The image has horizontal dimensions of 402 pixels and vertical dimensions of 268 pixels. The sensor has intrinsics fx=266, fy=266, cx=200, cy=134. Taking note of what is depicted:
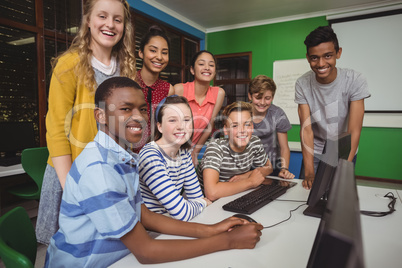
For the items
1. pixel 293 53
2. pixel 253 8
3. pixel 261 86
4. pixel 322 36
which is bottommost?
pixel 261 86

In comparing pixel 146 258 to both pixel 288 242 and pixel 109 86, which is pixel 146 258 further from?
pixel 109 86

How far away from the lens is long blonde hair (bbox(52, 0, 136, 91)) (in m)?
1.12

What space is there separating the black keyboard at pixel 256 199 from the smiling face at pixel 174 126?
41 centimetres

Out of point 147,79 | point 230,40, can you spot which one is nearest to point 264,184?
point 147,79

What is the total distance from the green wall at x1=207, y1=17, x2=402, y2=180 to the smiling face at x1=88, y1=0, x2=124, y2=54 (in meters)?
4.14

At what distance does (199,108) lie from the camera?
7.38 ft

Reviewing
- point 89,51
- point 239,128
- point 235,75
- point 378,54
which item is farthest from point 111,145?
point 235,75

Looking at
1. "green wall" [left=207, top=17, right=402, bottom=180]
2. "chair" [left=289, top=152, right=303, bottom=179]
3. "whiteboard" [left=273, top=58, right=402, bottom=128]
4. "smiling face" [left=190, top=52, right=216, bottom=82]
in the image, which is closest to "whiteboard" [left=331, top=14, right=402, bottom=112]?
"green wall" [left=207, top=17, right=402, bottom=180]

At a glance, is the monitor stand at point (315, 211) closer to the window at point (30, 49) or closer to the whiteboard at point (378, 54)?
the window at point (30, 49)

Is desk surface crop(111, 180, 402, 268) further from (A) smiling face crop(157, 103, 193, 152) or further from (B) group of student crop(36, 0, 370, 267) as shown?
(A) smiling face crop(157, 103, 193, 152)

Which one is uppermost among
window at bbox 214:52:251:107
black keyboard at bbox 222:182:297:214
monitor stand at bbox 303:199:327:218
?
window at bbox 214:52:251:107

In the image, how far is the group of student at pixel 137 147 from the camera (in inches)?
31.1

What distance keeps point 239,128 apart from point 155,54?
28.8 inches

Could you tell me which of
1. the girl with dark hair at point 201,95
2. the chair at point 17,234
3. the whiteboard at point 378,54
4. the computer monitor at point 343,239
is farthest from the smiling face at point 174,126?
the whiteboard at point 378,54
